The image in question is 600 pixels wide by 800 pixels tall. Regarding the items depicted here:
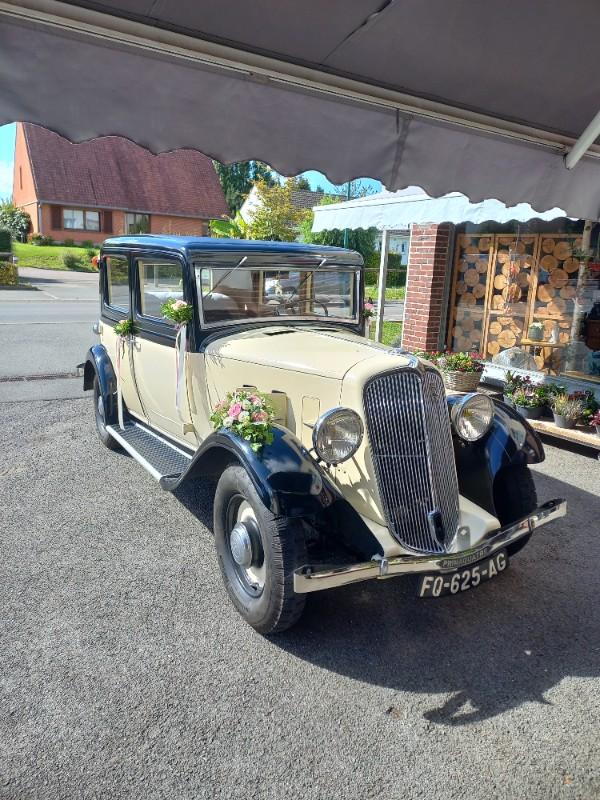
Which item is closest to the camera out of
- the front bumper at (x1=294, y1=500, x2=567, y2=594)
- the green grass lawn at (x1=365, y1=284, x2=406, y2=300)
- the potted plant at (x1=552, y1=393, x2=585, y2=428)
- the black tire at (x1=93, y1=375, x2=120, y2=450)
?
the front bumper at (x1=294, y1=500, x2=567, y2=594)

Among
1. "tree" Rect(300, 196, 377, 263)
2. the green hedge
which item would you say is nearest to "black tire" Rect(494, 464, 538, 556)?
"tree" Rect(300, 196, 377, 263)

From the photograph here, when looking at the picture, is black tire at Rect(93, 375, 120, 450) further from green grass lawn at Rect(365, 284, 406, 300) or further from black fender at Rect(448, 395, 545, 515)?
green grass lawn at Rect(365, 284, 406, 300)

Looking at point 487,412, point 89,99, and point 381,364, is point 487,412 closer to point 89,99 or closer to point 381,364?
point 381,364

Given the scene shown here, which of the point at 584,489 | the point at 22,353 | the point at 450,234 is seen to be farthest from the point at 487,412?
the point at 22,353

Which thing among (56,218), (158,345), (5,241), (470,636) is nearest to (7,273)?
(5,241)

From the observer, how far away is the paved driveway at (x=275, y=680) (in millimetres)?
2197

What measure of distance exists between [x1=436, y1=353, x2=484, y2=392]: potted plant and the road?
4.74 metres

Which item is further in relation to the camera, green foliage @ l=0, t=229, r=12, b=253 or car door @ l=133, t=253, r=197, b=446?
green foliage @ l=0, t=229, r=12, b=253

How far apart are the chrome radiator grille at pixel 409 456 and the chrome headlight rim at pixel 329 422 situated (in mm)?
96

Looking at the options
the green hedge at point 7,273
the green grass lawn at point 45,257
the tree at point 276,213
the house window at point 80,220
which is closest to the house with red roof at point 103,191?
the house window at point 80,220

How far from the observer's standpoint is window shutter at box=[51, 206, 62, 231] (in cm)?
3425

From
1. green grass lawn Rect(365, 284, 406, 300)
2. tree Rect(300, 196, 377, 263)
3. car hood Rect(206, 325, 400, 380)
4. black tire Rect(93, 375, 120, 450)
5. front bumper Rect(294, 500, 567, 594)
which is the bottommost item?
green grass lawn Rect(365, 284, 406, 300)

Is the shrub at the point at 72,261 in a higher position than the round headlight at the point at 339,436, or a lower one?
lower

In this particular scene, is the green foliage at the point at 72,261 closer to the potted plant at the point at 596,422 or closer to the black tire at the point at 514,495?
the potted plant at the point at 596,422
